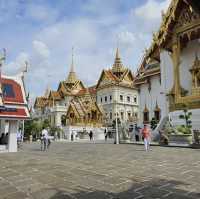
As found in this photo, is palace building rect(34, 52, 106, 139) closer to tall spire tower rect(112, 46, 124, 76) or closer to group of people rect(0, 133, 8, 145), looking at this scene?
tall spire tower rect(112, 46, 124, 76)

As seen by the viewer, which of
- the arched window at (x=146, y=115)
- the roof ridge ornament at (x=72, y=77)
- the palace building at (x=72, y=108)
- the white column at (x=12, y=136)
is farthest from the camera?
the roof ridge ornament at (x=72, y=77)

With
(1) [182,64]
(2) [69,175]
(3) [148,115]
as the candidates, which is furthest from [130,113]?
(2) [69,175]

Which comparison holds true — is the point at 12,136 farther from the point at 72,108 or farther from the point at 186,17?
the point at 72,108

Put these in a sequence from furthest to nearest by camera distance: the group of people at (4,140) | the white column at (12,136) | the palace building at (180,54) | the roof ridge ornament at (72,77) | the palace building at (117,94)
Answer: the roof ridge ornament at (72,77) < the palace building at (117,94) < the palace building at (180,54) < the group of people at (4,140) < the white column at (12,136)

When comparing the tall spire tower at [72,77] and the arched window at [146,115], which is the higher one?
the tall spire tower at [72,77]

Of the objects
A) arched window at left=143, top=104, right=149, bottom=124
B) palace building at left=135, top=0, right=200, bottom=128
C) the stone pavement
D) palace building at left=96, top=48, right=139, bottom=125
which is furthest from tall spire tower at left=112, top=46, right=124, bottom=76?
the stone pavement

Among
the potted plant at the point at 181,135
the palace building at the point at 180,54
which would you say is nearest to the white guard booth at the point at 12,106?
the potted plant at the point at 181,135

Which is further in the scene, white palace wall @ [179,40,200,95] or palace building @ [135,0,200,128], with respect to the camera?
white palace wall @ [179,40,200,95]

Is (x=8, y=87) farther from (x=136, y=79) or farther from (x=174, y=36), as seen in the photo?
(x=136, y=79)

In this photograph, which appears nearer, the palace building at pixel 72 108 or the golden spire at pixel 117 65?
the palace building at pixel 72 108

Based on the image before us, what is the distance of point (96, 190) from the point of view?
4871 millimetres

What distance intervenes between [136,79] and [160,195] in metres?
26.4

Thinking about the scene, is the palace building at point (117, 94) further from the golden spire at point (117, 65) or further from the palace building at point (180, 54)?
the palace building at point (180, 54)

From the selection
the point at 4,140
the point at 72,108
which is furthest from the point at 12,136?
the point at 72,108
